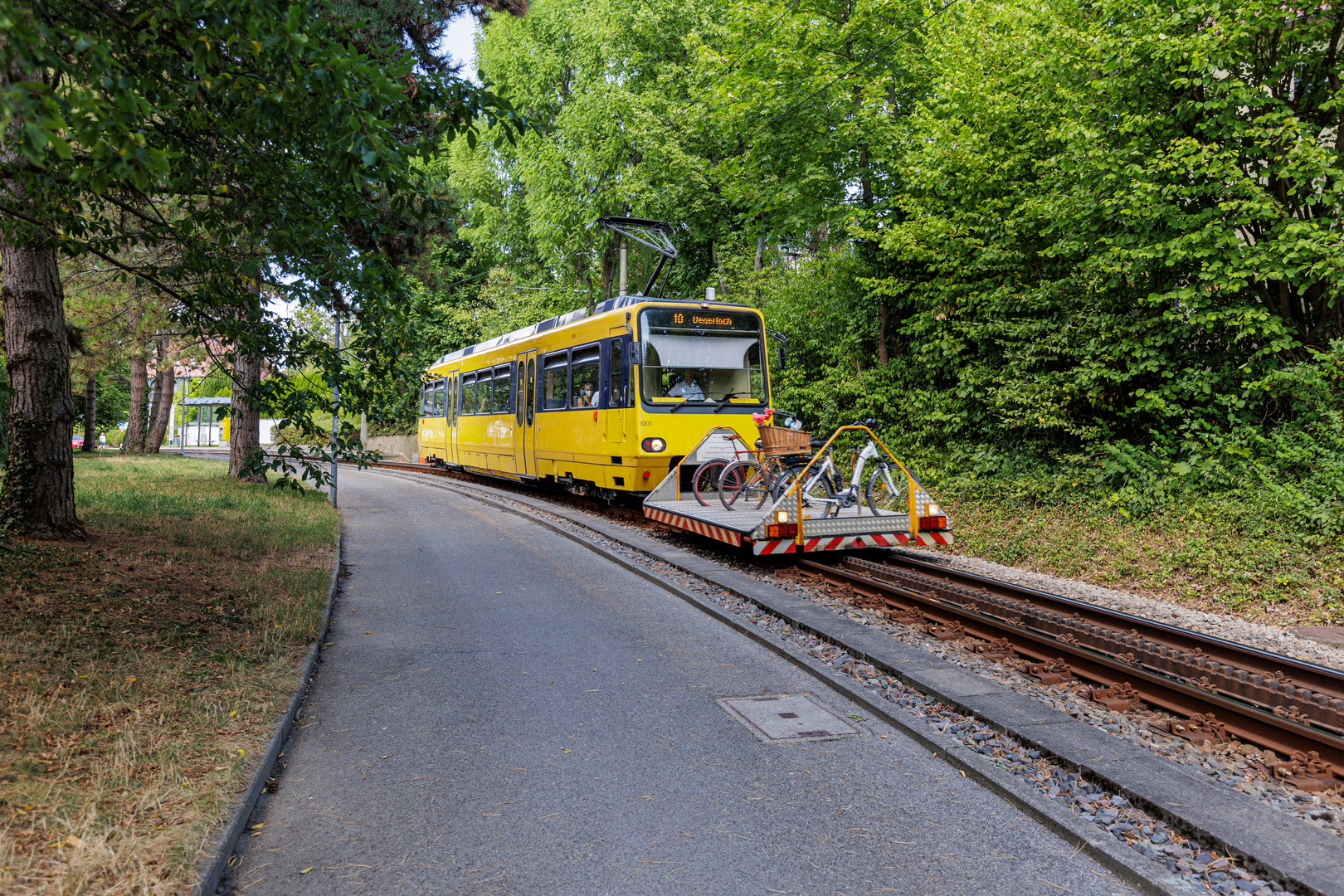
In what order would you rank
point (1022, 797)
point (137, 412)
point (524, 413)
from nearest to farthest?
point (1022, 797) → point (524, 413) → point (137, 412)

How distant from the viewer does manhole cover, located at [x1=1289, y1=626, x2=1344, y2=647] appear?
6884 millimetres

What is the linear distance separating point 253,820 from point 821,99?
49.6 feet

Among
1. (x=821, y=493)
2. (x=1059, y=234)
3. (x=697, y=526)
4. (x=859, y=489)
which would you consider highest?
(x=1059, y=234)

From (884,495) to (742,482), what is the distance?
8.13 feet

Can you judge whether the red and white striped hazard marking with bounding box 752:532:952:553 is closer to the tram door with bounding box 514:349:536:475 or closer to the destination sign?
the destination sign

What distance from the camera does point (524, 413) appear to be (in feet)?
57.1

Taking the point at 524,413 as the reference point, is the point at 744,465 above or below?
below

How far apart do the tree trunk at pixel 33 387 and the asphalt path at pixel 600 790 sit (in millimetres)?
4044

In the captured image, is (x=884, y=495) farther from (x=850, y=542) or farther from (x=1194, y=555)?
(x=1194, y=555)

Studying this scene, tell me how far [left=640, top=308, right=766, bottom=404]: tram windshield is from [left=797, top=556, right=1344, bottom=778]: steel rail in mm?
4967

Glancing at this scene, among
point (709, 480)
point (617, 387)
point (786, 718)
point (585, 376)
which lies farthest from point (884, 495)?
point (585, 376)

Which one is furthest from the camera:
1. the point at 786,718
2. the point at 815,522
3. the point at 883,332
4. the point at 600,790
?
the point at 883,332

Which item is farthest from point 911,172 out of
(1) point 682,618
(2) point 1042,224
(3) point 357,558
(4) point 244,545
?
(4) point 244,545

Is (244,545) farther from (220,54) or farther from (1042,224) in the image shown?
(1042,224)
